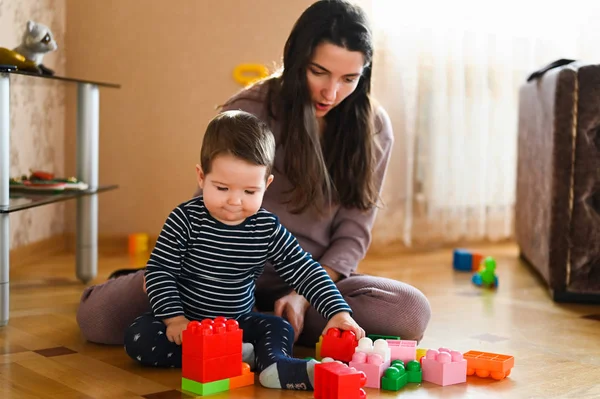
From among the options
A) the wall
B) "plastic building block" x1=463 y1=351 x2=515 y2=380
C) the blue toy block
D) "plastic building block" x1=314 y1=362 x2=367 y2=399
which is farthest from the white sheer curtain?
"plastic building block" x1=314 y1=362 x2=367 y2=399

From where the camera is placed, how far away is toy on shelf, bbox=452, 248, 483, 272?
2635mm

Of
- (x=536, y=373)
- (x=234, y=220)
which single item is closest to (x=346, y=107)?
(x=234, y=220)

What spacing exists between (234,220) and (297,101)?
13.9 inches

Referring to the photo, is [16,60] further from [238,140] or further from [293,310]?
[293,310]

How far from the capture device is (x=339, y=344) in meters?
1.40

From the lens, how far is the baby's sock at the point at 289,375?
51.6 inches

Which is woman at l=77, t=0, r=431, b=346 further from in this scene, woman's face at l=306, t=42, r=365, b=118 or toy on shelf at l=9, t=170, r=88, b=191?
toy on shelf at l=9, t=170, r=88, b=191

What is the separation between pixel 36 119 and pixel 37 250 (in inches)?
16.9

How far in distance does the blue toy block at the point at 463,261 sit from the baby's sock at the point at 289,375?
4.60 ft

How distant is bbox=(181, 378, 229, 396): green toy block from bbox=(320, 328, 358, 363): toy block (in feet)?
0.65

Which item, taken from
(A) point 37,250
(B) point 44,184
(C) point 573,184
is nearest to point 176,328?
(B) point 44,184

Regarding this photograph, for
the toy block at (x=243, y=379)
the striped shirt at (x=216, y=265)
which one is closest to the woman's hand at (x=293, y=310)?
the striped shirt at (x=216, y=265)

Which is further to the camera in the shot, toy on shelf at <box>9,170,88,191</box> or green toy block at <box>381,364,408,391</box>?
toy on shelf at <box>9,170,88,191</box>

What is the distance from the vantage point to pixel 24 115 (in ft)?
8.26
